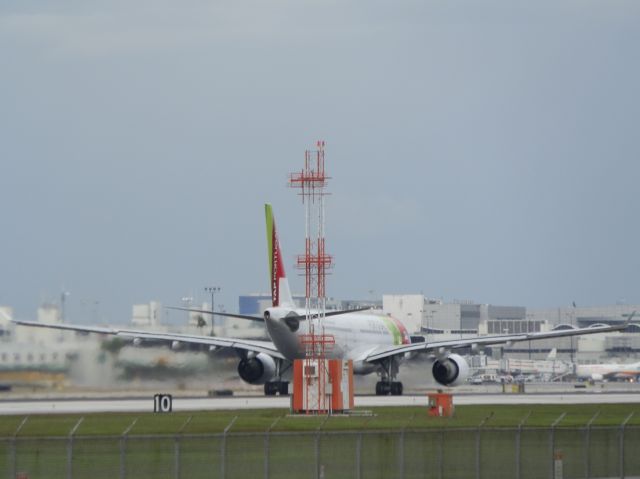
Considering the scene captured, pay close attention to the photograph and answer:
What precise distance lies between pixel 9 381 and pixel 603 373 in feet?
417

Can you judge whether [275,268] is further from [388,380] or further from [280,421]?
[280,421]

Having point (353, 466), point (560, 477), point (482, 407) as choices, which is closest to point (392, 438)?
point (353, 466)

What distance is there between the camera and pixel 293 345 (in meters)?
91.5

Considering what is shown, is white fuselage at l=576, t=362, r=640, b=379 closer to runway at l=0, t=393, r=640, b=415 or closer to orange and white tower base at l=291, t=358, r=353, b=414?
runway at l=0, t=393, r=640, b=415

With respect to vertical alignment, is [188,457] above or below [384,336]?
→ below

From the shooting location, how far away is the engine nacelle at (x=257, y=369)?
316 ft

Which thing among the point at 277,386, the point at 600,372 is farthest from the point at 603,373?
the point at 277,386

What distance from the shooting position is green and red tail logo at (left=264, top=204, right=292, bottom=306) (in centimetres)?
9200

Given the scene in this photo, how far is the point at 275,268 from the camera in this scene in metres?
93.5

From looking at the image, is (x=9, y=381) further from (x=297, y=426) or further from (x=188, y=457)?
(x=188, y=457)

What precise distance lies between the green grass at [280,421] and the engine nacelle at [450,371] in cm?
2138

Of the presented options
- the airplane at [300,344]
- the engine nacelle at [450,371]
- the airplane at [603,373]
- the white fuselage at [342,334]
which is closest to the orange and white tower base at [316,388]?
the white fuselage at [342,334]

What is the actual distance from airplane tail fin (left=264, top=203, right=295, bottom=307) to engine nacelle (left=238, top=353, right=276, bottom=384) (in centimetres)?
440

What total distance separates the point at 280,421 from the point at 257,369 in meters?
34.6
